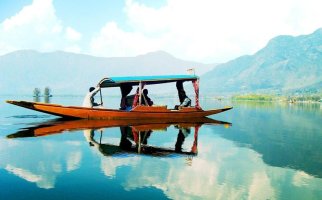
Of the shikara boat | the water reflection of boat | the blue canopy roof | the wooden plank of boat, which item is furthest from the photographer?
the blue canopy roof

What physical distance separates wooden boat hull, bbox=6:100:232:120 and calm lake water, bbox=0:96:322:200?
3.22 metres

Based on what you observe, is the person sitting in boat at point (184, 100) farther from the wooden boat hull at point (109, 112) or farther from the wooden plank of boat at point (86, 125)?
the wooden plank of boat at point (86, 125)

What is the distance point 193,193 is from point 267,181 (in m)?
3.27

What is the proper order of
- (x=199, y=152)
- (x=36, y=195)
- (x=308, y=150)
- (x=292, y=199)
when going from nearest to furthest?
(x=36, y=195)
(x=292, y=199)
(x=199, y=152)
(x=308, y=150)

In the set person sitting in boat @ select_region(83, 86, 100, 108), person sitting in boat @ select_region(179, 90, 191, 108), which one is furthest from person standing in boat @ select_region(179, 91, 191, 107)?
person sitting in boat @ select_region(83, 86, 100, 108)

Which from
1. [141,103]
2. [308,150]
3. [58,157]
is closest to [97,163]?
[58,157]

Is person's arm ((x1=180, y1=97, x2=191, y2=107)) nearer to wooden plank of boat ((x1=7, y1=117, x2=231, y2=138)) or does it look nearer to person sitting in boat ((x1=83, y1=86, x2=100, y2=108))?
wooden plank of boat ((x1=7, y1=117, x2=231, y2=138))

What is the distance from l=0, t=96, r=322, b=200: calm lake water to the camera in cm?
1079

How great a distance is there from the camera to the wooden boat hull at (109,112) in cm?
2564

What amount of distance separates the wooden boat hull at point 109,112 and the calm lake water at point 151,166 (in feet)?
10.6

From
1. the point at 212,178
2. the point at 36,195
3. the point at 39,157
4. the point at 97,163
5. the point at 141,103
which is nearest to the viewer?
the point at 36,195

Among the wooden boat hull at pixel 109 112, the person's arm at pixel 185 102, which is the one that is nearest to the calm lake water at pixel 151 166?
the wooden boat hull at pixel 109 112

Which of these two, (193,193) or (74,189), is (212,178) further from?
(74,189)

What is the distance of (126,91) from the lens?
3064cm
